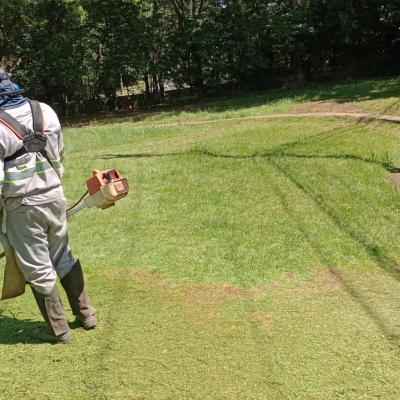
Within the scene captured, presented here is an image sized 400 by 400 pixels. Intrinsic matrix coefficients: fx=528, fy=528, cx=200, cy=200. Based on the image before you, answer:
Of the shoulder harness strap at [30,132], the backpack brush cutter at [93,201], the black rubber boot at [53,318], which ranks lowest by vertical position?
the black rubber boot at [53,318]

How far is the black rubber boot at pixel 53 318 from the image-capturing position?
3395 millimetres

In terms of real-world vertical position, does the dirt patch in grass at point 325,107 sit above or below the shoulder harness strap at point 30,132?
below

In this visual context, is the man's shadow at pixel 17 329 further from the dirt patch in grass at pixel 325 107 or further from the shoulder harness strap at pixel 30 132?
the dirt patch in grass at pixel 325 107

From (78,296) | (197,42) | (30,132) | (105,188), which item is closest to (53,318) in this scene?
(78,296)

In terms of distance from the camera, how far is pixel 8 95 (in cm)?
320

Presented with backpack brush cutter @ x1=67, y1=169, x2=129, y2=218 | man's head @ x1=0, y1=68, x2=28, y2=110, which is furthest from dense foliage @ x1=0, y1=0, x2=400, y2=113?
man's head @ x1=0, y1=68, x2=28, y2=110

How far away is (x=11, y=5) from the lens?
17.6 m

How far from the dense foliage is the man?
16889 mm

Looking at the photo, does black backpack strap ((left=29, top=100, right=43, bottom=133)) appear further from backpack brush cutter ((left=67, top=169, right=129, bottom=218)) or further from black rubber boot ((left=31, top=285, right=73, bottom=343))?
black rubber boot ((left=31, top=285, right=73, bottom=343))

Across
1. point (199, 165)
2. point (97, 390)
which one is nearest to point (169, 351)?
point (97, 390)

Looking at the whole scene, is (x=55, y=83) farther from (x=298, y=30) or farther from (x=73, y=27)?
(x=298, y=30)

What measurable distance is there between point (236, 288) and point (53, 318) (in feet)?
4.95

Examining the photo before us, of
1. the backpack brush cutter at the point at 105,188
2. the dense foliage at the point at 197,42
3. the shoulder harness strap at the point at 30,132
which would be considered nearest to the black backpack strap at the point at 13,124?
the shoulder harness strap at the point at 30,132

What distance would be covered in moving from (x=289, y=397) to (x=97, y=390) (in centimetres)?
109
